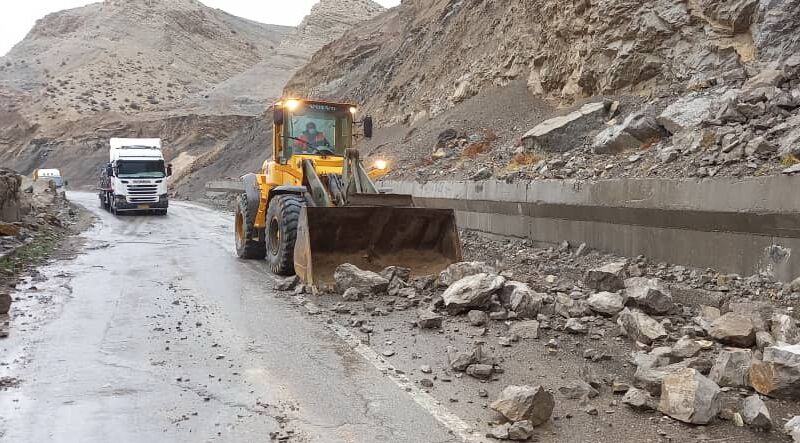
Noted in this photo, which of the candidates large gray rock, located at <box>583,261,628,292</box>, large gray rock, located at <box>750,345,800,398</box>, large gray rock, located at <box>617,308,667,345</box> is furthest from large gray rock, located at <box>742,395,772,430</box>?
large gray rock, located at <box>583,261,628,292</box>

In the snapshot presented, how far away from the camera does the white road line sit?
385 centimetres

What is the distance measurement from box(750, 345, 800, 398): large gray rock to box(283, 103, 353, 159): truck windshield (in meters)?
8.07

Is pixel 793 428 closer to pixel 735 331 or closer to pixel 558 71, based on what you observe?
pixel 735 331

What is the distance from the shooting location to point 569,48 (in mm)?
18547

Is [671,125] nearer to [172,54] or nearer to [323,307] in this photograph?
[323,307]

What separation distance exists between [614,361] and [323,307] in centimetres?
338

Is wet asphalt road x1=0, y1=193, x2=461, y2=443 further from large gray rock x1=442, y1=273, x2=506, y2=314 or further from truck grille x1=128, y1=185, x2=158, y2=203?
truck grille x1=128, y1=185, x2=158, y2=203

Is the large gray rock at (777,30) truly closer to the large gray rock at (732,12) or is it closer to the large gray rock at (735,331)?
the large gray rock at (732,12)

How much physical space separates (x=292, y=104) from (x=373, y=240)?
133 inches

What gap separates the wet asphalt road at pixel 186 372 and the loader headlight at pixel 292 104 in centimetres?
353

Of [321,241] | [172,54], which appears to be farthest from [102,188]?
[172,54]

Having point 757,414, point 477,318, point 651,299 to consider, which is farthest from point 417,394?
point 651,299

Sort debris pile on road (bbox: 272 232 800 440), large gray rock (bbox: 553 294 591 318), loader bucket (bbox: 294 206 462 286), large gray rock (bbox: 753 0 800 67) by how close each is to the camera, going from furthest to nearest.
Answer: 1. large gray rock (bbox: 753 0 800 67)
2. loader bucket (bbox: 294 206 462 286)
3. large gray rock (bbox: 553 294 591 318)
4. debris pile on road (bbox: 272 232 800 440)

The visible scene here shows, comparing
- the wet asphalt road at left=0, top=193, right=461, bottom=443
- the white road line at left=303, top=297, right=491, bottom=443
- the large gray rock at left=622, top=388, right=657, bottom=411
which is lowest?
the white road line at left=303, top=297, right=491, bottom=443
